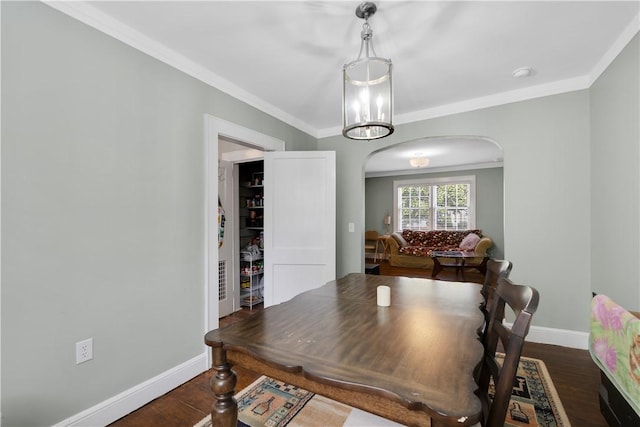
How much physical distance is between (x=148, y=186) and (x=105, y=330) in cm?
91

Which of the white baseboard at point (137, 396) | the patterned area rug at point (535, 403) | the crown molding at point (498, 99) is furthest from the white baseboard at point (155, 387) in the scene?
the crown molding at point (498, 99)

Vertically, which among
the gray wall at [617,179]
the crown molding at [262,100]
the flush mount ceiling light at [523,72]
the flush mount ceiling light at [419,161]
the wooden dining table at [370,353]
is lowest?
the wooden dining table at [370,353]

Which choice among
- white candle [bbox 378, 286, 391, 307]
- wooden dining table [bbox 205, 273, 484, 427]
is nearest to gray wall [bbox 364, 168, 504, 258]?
wooden dining table [bbox 205, 273, 484, 427]

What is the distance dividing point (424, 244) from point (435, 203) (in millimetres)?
1277

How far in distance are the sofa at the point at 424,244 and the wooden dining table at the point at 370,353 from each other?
5187mm

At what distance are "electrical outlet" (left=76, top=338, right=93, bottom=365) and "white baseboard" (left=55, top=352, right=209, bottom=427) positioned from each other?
11.1 inches

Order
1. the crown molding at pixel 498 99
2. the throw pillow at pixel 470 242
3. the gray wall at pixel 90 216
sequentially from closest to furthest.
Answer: the gray wall at pixel 90 216, the crown molding at pixel 498 99, the throw pillow at pixel 470 242

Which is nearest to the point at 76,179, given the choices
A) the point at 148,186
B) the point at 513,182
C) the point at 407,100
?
the point at 148,186

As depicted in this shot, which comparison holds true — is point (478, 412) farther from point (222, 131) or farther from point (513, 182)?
point (513, 182)

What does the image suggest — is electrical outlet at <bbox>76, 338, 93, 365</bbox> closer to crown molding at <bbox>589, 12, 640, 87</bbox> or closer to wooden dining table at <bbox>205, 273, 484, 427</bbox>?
wooden dining table at <bbox>205, 273, 484, 427</bbox>

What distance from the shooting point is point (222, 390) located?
1127 millimetres

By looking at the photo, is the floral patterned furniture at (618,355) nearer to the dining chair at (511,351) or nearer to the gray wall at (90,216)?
the dining chair at (511,351)

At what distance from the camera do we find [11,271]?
135 cm

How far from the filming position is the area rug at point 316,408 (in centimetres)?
162
